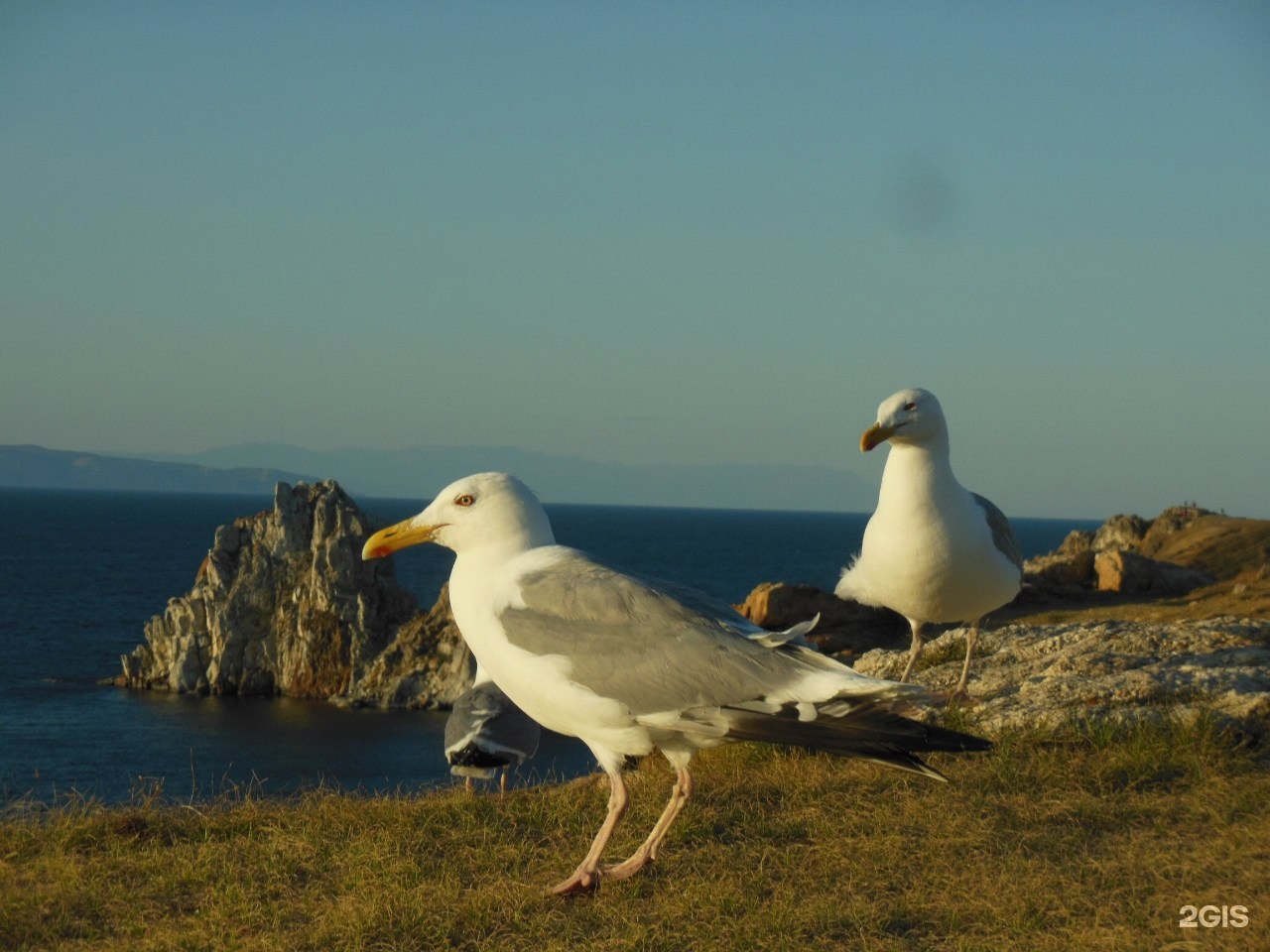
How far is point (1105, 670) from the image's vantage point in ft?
31.5

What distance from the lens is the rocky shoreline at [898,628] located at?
9.23 meters

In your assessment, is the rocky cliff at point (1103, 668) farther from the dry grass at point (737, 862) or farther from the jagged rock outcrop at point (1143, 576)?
the jagged rock outcrop at point (1143, 576)

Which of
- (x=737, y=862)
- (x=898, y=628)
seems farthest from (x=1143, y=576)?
(x=737, y=862)

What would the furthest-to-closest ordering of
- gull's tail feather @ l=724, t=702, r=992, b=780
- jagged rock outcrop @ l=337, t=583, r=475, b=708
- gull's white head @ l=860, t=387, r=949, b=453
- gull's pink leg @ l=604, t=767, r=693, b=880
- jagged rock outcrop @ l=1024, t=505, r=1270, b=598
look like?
jagged rock outcrop @ l=337, t=583, r=475, b=708 < jagged rock outcrop @ l=1024, t=505, r=1270, b=598 < gull's white head @ l=860, t=387, r=949, b=453 < gull's pink leg @ l=604, t=767, r=693, b=880 < gull's tail feather @ l=724, t=702, r=992, b=780

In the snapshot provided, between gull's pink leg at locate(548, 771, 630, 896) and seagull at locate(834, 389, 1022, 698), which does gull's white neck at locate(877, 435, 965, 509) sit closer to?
seagull at locate(834, 389, 1022, 698)

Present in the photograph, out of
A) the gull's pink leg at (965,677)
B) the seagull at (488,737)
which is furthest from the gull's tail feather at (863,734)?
the seagull at (488,737)

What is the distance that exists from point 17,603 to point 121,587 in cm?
1103

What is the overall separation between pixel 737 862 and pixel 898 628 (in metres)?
37.2

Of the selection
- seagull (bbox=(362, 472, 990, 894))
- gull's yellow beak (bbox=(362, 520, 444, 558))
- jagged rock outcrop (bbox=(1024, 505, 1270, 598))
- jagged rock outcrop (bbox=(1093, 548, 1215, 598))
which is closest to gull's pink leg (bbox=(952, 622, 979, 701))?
seagull (bbox=(362, 472, 990, 894))

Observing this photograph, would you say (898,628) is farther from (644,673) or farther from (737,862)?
(644,673)

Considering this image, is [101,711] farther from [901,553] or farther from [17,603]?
[901,553]

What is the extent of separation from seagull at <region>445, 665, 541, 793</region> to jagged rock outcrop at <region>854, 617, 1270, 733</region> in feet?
9.78

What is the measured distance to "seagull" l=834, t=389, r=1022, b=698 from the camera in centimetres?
909

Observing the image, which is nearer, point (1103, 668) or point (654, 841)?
point (654, 841)
